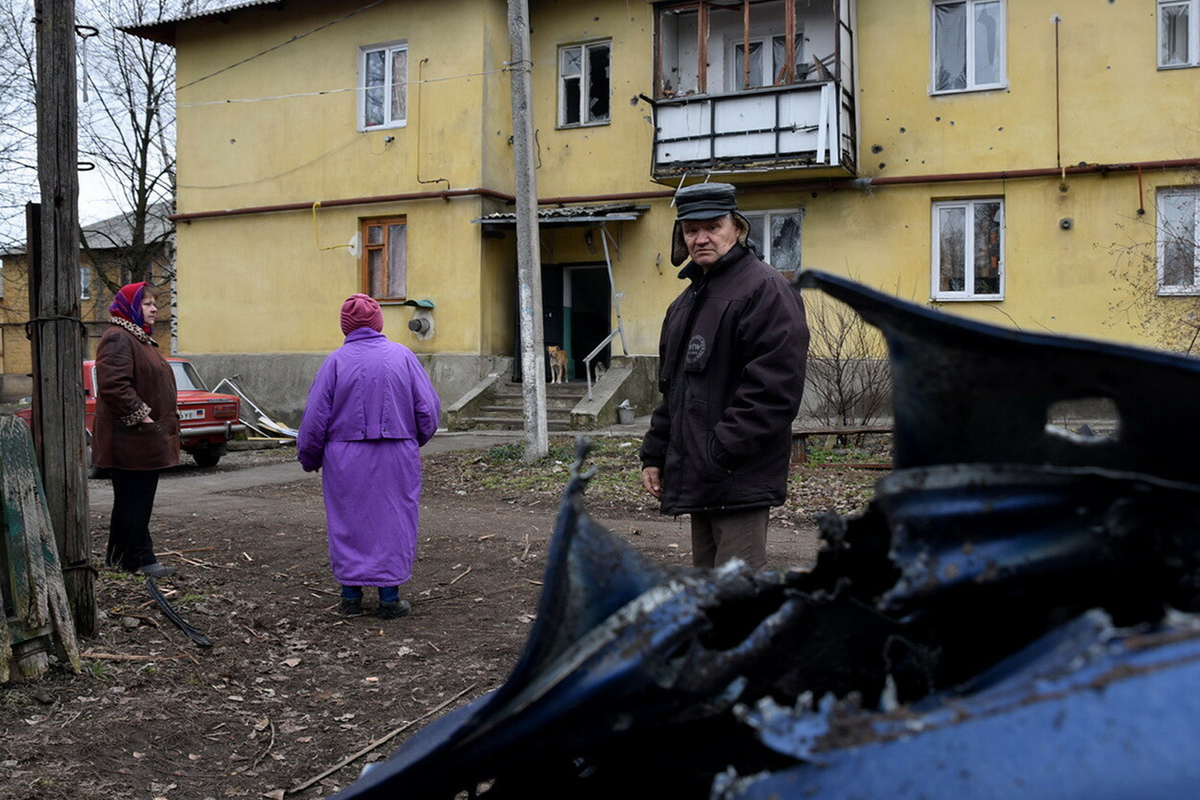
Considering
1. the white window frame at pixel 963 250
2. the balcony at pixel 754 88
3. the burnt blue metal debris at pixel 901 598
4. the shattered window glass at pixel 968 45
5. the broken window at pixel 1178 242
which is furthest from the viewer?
the white window frame at pixel 963 250

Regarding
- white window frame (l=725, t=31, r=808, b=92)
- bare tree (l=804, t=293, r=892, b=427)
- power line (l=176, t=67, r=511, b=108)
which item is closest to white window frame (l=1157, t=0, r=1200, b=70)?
white window frame (l=725, t=31, r=808, b=92)

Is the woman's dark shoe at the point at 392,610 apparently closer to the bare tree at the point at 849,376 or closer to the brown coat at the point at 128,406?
the brown coat at the point at 128,406

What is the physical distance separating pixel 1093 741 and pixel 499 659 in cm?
403

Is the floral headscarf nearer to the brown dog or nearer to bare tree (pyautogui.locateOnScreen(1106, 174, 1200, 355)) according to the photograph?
the brown dog

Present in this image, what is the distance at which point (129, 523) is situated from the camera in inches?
251

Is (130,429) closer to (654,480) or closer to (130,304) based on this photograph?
(130,304)

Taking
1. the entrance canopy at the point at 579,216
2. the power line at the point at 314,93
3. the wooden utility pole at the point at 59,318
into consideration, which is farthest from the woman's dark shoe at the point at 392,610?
the power line at the point at 314,93

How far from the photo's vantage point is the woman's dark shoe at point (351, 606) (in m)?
5.79

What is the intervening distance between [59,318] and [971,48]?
15.0m

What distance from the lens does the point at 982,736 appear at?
118 centimetres

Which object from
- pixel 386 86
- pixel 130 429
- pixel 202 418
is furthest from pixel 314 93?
pixel 130 429

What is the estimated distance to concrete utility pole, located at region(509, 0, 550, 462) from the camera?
39.9 ft

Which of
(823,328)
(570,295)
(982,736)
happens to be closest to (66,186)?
(982,736)

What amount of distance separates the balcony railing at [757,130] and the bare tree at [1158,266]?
14.3 ft
